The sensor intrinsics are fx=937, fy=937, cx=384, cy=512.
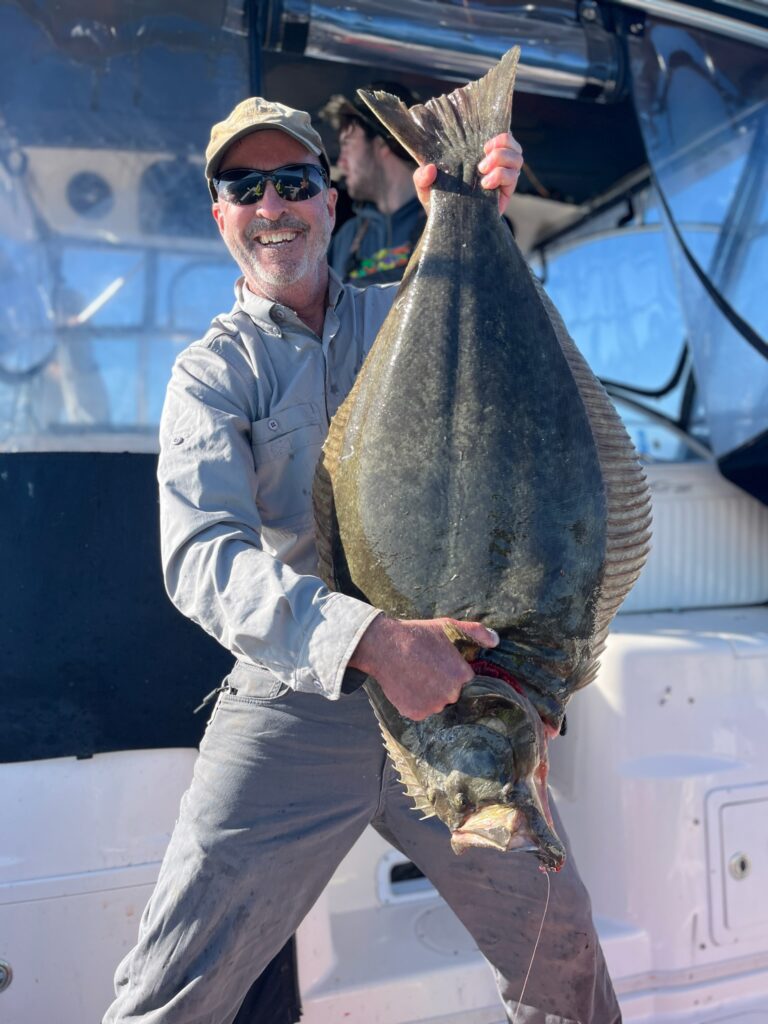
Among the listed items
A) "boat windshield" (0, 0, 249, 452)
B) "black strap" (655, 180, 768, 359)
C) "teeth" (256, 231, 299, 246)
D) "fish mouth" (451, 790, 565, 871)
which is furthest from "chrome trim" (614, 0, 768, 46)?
"fish mouth" (451, 790, 565, 871)

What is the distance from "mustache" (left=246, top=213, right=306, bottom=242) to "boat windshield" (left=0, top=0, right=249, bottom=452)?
753 millimetres

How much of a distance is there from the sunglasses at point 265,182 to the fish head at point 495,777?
1.21 metres

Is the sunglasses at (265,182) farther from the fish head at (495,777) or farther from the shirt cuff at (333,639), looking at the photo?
the fish head at (495,777)

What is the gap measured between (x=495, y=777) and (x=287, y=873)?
683mm

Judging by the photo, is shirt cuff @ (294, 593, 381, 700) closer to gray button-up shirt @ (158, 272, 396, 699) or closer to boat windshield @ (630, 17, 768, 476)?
gray button-up shirt @ (158, 272, 396, 699)

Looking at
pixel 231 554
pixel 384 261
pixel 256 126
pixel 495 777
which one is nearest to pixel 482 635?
pixel 495 777

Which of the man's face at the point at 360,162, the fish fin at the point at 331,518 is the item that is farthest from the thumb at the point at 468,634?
the man's face at the point at 360,162

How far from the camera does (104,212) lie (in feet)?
9.16

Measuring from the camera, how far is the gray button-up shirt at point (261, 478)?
1.65 m

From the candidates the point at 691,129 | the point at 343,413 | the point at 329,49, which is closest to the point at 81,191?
the point at 329,49

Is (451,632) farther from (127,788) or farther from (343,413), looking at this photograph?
(127,788)

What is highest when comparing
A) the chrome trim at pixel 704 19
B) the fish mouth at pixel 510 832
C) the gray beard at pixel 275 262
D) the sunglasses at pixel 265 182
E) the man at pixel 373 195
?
the chrome trim at pixel 704 19

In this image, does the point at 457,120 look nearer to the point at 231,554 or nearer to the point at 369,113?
the point at 231,554

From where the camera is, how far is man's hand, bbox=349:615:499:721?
1.54m
